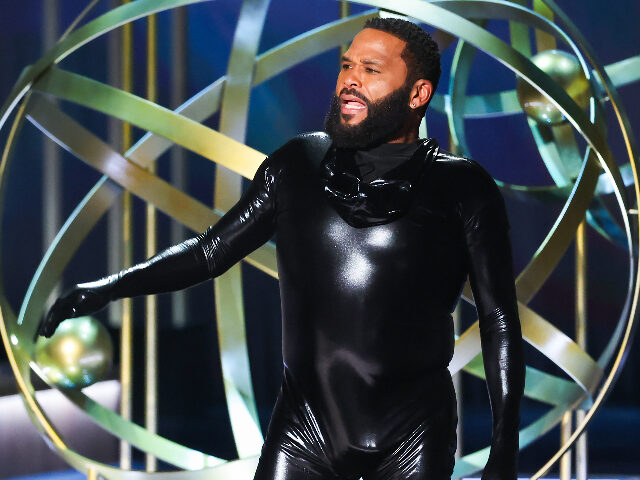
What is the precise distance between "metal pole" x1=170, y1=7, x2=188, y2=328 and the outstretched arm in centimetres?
194

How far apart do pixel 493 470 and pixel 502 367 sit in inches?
5.2

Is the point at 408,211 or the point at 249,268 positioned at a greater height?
the point at 249,268

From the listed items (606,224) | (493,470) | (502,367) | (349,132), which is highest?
(606,224)

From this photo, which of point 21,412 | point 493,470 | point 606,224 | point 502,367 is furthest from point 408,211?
point 21,412

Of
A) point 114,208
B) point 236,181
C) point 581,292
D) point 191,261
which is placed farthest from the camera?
point 114,208

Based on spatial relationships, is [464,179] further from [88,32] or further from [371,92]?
[88,32]

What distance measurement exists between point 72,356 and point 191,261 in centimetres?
118

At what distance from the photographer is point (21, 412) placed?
151 inches

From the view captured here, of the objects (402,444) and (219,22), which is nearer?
(402,444)

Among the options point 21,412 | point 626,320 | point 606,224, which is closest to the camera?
point 626,320

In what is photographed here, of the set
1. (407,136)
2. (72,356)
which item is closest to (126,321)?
(72,356)

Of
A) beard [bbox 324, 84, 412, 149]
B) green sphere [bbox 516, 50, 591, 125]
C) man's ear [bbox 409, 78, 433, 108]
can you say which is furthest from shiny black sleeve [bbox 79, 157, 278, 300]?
green sphere [bbox 516, 50, 591, 125]

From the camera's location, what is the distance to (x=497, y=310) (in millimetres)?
1337

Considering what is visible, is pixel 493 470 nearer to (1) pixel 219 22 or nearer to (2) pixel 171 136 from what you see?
(2) pixel 171 136
